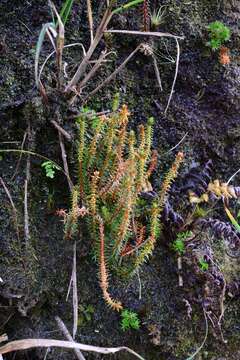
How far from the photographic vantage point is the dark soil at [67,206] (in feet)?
6.22

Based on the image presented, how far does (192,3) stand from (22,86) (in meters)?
1.08

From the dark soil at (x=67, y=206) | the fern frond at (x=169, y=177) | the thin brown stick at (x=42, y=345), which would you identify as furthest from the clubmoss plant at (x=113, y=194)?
the thin brown stick at (x=42, y=345)

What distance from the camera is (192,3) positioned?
247 cm

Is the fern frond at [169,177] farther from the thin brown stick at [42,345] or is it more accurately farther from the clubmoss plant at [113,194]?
the thin brown stick at [42,345]

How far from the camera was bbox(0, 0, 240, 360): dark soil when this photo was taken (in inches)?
74.6

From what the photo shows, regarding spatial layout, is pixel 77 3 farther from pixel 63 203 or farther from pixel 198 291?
pixel 198 291

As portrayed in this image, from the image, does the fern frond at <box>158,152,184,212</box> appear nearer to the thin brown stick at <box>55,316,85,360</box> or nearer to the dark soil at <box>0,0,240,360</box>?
the dark soil at <box>0,0,240,360</box>

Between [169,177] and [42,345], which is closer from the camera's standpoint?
[42,345]

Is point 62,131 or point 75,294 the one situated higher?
point 62,131

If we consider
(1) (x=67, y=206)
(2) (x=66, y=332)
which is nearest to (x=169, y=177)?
(1) (x=67, y=206)

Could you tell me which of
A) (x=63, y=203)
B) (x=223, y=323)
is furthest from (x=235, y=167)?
(x=63, y=203)

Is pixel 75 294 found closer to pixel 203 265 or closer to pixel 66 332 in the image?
pixel 66 332

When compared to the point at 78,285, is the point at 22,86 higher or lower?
higher

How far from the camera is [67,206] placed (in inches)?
80.0
